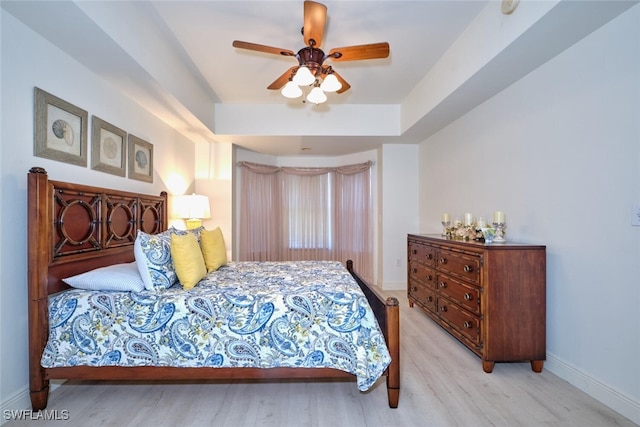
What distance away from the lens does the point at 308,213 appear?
16.9 feet

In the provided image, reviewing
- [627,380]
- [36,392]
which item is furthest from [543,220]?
[36,392]

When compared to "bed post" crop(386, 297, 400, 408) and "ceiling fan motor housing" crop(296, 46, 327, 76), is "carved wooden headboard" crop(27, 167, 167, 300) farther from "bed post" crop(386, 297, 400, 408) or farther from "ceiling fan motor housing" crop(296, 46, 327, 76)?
"bed post" crop(386, 297, 400, 408)

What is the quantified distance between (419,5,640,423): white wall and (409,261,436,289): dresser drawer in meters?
0.82

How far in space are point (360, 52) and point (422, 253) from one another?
2139 mm

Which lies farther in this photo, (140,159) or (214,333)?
(140,159)

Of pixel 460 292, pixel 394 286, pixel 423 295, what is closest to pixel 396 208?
pixel 394 286

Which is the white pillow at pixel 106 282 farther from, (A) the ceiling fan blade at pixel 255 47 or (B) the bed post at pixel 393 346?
(A) the ceiling fan blade at pixel 255 47

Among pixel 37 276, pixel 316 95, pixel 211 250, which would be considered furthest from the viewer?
pixel 211 250

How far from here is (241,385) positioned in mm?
1939

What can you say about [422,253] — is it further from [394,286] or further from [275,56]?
[275,56]

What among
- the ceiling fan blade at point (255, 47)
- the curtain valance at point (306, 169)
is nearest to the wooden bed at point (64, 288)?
the ceiling fan blade at point (255, 47)

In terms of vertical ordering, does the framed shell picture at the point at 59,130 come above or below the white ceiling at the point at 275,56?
below

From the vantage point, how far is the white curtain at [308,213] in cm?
477

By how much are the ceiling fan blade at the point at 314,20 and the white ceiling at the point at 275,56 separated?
338 millimetres
